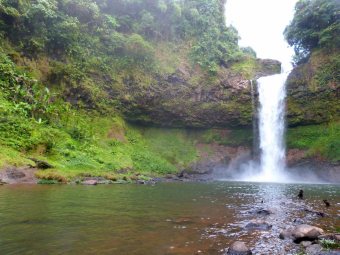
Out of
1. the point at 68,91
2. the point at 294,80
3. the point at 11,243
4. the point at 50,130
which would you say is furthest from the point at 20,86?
the point at 294,80

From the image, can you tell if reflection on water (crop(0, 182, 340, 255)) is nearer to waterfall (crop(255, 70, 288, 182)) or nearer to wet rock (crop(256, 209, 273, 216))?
wet rock (crop(256, 209, 273, 216))

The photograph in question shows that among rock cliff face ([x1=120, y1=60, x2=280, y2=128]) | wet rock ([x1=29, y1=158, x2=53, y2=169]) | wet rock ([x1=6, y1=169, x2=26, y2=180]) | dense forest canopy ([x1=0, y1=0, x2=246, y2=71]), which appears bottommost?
wet rock ([x1=6, y1=169, x2=26, y2=180])

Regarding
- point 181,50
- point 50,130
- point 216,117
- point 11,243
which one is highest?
point 181,50

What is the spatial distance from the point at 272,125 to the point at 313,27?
43.1 feet

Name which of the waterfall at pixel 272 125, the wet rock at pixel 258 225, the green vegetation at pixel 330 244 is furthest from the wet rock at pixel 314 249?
the waterfall at pixel 272 125

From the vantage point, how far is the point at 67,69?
36.6 meters

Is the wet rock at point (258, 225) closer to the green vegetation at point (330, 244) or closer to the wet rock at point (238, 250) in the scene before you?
the green vegetation at point (330, 244)

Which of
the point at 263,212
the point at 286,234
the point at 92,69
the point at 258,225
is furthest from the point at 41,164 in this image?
the point at 286,234

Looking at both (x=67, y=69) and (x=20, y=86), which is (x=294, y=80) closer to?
(x=67, y=69)

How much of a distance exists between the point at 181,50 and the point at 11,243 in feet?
137

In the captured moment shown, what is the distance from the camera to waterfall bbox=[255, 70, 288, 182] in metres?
39.3

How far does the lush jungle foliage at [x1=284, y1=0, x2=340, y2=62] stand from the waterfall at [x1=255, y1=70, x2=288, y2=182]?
18.4 ft

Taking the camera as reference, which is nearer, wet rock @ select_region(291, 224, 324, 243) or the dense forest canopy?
wet rock @ select_region(291, 224, 324, 243)

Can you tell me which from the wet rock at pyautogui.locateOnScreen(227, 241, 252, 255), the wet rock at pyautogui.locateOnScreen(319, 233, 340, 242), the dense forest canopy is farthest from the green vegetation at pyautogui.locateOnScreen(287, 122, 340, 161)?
the wet rock at pyautogui.locateOnScreen(227, 241, 252, 255)
